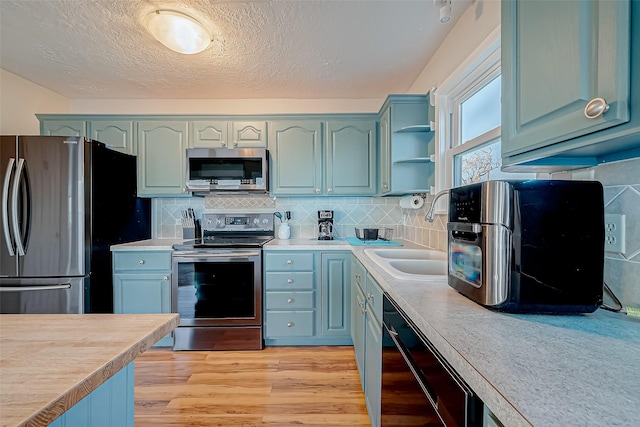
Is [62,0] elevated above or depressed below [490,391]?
above

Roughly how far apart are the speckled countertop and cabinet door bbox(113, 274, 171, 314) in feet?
7.27

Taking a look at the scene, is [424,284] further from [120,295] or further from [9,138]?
[9,138]

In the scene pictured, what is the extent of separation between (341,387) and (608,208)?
171 centimetres

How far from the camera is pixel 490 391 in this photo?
46cm

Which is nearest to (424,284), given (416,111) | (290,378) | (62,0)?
(290,378)

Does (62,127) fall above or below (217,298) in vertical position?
above

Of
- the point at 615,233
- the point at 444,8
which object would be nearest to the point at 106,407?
the point at 615,233

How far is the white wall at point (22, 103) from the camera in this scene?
2396 mm

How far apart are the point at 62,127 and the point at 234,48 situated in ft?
6.36

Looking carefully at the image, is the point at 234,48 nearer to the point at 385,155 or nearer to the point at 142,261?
the point at 385,155

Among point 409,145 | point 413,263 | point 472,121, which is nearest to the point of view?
point 413,263

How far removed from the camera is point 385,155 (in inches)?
94.0

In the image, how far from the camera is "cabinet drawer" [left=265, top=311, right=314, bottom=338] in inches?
94.3

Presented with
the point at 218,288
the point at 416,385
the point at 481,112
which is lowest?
the point at 218,288
